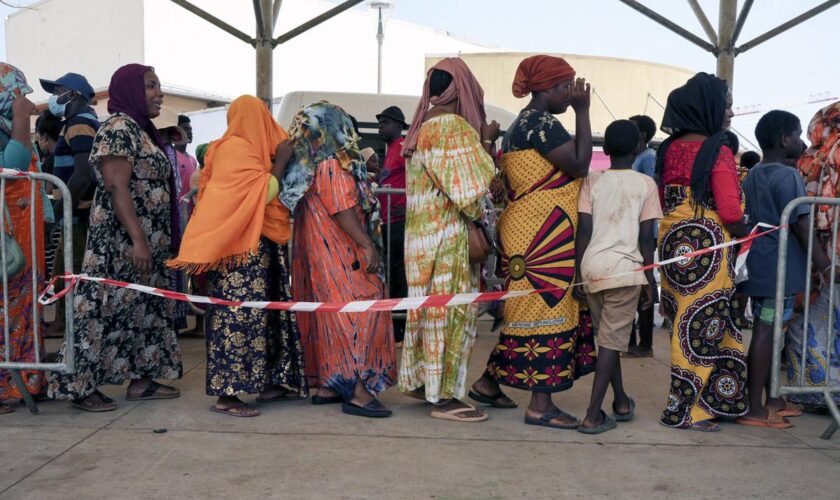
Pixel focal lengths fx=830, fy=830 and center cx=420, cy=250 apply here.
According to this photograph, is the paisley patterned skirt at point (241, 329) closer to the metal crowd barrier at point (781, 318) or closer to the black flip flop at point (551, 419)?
the black flip flop at point (551, 419)

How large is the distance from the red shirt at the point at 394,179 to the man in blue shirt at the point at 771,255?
2.79 metres

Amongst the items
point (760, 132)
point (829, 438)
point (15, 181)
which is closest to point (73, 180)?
point (15, 181)

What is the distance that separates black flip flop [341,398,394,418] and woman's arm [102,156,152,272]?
1.34 metres

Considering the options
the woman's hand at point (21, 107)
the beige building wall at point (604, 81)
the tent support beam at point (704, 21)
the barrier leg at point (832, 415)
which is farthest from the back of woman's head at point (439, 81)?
A: the beige building wall at point (604, 81)

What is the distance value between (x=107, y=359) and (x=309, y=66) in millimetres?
23021

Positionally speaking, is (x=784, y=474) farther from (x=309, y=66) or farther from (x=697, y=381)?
(x=309, y=66)

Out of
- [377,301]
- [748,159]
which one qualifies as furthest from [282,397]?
[748,159]

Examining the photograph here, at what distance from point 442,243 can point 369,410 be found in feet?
3.20

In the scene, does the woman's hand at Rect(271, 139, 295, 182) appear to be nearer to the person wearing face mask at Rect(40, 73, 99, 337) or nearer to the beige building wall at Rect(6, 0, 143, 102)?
the person wearing face mask at Rect(40, 73, 99, 337)

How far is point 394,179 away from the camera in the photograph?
668 centimetres

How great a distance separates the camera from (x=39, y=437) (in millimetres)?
4012

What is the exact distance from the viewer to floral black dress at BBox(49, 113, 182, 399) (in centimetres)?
441

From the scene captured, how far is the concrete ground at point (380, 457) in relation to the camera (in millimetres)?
3377

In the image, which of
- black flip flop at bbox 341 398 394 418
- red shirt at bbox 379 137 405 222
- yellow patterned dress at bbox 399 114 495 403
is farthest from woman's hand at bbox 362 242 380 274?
red shirt at bbox 379 137 405 222
